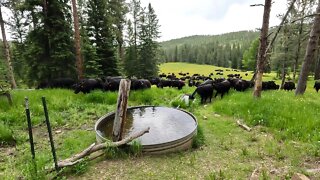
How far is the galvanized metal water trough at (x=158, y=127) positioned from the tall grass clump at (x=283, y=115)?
2156mm

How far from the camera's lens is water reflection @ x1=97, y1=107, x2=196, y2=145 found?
6443 mm

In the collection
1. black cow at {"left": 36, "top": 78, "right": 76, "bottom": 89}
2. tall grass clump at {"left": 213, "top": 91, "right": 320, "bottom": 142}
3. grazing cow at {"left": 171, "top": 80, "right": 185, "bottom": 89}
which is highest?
black cow at {"left": 36, "top": 78, "right": 76, "bottom": 89}

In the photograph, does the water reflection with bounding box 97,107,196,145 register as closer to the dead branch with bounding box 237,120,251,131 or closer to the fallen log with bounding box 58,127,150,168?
the fallen log with bounding box 58,127,150,168

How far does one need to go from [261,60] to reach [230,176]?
19.4 ft

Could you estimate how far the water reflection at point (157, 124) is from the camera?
6443mm

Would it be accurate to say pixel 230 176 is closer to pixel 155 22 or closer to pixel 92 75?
pixel 92 75

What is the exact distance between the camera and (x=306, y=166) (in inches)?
184

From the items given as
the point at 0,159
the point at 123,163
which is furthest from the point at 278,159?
the point at 0,159

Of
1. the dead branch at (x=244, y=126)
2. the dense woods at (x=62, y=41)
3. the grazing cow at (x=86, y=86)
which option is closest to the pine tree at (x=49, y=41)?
the dense woods at (x=62, y=41)

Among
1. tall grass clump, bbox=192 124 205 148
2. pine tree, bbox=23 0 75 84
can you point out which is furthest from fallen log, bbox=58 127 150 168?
pine tree, bbox=23 0 75 84

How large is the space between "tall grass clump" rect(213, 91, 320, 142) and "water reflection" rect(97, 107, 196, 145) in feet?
7.12

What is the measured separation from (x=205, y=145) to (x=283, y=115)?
308cm

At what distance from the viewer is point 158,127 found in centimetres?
724

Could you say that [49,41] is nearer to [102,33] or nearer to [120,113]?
[102,33]
